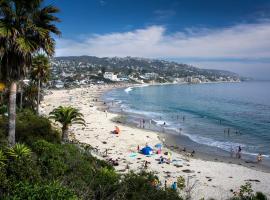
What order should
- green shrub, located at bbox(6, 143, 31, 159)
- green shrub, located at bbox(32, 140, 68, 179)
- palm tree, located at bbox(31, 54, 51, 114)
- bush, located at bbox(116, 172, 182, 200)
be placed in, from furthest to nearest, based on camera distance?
palm tree, located at bbox(31, 54, 51, 114) → green shrub, located at bbox(32, 140, 68, 179) → bush, located at bbox(116, 172, 182, 200) → green shrub, located at bbox(6, 143, 31, 159)

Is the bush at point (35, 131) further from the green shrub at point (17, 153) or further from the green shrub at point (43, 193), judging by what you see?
the green shrub at point (43, 193)

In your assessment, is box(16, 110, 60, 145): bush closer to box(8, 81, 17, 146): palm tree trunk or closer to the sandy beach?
box(8, 81, 17, 146): palm tree trunk

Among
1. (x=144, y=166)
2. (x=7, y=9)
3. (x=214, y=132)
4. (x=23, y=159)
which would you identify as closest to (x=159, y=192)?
(x=23, y=159)

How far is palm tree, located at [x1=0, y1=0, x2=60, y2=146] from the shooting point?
40.1 feet

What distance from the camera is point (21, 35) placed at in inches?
496

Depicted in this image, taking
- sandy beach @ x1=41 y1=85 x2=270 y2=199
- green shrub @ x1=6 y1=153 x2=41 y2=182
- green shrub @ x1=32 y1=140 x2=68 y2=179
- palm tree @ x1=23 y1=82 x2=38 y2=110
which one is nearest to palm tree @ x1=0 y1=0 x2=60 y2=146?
green shrub @ x1=32 y1=140 x2=68 y2=179

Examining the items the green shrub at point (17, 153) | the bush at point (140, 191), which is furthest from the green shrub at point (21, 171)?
the bush at point (140, 191)

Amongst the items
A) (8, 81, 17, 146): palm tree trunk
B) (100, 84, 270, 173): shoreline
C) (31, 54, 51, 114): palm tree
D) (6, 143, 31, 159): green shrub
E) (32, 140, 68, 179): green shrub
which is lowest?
(100, 84, 270, 173): shoreline

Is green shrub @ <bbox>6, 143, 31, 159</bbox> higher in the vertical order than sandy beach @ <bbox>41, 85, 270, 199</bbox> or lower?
higher

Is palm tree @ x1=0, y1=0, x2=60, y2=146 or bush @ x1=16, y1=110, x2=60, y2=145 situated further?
bush @ x1=16, y1=110, x2=60, y2=145

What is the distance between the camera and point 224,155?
35.6 meters

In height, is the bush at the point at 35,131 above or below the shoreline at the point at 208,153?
above

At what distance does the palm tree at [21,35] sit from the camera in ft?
40.1

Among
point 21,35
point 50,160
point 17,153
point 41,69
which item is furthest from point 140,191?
point 41,69
